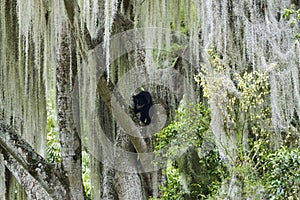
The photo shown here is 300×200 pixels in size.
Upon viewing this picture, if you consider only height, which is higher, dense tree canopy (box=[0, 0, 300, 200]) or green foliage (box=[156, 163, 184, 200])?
dense tree canopy (box=[0, 0, 300, 200])

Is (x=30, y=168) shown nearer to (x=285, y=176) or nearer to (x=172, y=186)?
(x=172, y=186)

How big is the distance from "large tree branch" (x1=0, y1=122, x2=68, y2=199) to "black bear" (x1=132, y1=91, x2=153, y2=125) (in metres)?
1.55

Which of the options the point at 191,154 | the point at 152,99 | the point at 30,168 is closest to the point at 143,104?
the point at 152,99

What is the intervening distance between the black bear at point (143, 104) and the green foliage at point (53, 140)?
1723 millimetres

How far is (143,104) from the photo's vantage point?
591 centimetres

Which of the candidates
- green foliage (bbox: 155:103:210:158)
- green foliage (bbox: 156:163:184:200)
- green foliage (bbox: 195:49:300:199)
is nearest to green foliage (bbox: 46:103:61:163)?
green foliage (bbox: 156:163:184:200)

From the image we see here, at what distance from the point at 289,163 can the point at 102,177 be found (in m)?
2.45

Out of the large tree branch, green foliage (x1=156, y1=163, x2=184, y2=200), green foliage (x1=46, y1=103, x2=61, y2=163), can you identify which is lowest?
green foliage (x1=156, y1=163, x2=184, y2=200)

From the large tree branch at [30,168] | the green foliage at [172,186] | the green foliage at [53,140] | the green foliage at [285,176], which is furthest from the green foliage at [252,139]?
the green foliage at [53,140]

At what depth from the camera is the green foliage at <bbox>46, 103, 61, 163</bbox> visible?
7452 mm

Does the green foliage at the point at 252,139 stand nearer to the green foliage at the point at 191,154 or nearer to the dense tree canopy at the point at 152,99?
the dense tree canopy at the point at 152,99

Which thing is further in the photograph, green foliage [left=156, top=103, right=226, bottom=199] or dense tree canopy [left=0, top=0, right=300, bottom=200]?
green foliage [left=156, top=103, right=226, bottom=199]

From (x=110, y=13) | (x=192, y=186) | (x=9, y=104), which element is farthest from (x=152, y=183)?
(x=110, y=13)

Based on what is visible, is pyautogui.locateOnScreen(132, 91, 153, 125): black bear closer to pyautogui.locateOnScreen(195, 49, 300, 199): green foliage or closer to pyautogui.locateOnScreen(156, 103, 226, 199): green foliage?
pyautogui.locateOnScreen(156, 103, 226, 199): green foliage
